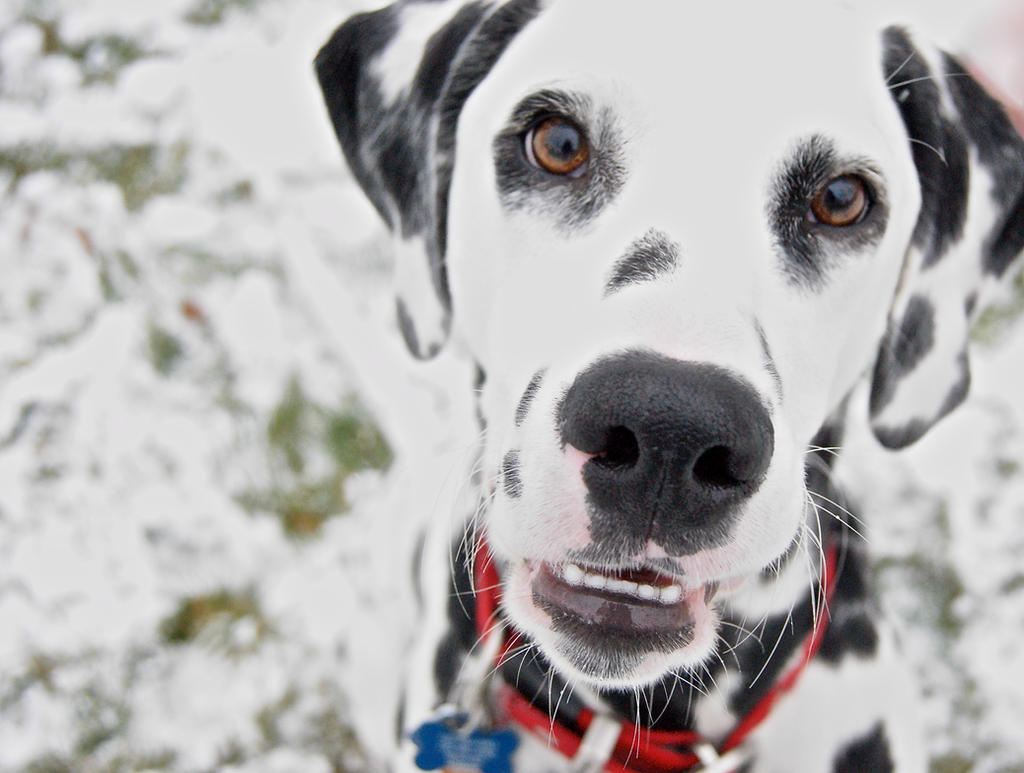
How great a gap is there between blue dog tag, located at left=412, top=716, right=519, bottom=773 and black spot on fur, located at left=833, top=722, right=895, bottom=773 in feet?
2.52

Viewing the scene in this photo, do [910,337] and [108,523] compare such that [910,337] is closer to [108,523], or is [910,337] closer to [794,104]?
[794,104]

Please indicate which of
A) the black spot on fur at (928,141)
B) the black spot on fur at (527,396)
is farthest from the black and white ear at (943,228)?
the black spot on fur at (527,396)

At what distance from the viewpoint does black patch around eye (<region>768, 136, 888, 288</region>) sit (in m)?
1.55

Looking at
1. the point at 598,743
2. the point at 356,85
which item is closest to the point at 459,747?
the point at 598,743

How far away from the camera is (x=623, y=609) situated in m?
1.50

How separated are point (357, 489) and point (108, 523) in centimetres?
95

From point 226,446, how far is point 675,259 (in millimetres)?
2602

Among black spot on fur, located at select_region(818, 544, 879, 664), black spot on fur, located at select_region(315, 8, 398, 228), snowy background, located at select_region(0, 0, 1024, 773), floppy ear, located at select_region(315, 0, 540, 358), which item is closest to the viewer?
floppy ear, located at select_region(315, 0, 540, 358)

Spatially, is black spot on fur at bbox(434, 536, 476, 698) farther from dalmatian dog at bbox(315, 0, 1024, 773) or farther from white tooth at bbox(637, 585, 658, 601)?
white tooth at bbox(637, 585, 658, 601)

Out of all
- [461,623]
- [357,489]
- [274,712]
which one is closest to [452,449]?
[461,623]

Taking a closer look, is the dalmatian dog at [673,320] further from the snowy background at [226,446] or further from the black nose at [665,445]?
the snowy background at [226,446]

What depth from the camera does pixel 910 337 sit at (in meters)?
1.93

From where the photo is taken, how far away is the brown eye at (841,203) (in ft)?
5.27

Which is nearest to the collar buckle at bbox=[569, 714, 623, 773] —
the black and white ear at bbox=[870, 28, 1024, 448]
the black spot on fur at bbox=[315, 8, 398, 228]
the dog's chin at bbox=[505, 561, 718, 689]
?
the dog's chin at bbox=[505, 561, 718, 689]
